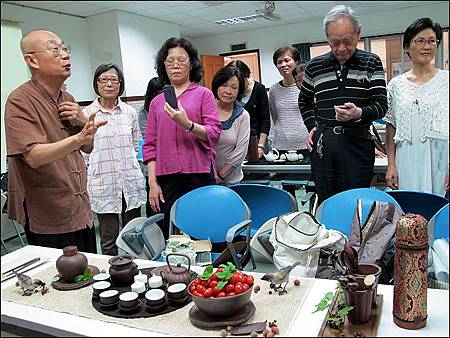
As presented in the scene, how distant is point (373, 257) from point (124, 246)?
0.95 m

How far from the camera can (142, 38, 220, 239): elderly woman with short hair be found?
6.07 feet

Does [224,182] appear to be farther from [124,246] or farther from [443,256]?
[443,256]

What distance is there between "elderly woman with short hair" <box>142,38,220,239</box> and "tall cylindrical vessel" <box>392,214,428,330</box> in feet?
3.51

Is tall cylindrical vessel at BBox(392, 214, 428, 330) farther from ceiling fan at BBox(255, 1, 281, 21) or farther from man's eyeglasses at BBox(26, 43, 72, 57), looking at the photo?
man's eyeglasses at BBox(26, 43, 72, 57)


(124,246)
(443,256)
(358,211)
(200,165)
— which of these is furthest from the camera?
(200,165)

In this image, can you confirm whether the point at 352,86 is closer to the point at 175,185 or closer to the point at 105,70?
the point at 175,185

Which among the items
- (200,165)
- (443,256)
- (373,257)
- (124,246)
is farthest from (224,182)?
(443,256)

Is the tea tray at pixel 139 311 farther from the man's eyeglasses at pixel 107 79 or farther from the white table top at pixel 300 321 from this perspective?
the man's eyeglasses at pixel 107 79

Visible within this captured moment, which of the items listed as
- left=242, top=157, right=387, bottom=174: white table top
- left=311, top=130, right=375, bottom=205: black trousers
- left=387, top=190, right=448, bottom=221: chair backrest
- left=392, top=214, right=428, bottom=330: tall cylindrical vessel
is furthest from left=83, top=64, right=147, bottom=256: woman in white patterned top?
left=392, top=214, right=428, bottom=330: tall cylindrical vessel

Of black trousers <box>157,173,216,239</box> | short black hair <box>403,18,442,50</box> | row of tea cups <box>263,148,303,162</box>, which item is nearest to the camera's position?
short black hair <box>403,18,442,50</box>

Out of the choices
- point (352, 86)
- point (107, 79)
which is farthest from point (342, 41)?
point (107, 79)

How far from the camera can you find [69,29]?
1.79 meters

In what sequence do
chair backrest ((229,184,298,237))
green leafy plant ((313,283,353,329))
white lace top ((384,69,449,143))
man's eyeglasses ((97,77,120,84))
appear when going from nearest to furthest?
green leafy plant ((313,283,353,329)) < white lace top ((384,69,449,143)) < chair backrest ((229,184,298,237)) < man's eyeglasses ((97,77,120,84))

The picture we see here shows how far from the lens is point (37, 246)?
60.5 inches
